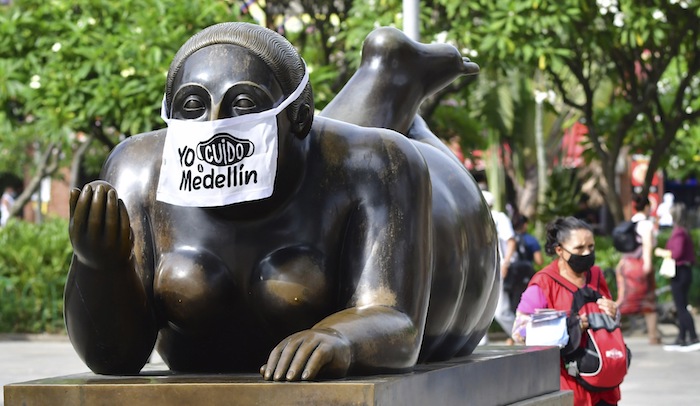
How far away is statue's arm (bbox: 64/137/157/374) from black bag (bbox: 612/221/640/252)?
11515 millimetres

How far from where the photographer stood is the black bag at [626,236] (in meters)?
Result: 14.9

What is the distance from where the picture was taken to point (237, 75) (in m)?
3.73

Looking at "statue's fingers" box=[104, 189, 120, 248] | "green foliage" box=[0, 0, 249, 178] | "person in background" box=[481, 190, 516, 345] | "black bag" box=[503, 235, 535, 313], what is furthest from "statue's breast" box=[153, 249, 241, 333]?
"green foliage" box=[0, 0, 249, 178]

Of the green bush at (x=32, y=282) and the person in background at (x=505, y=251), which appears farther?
the green bush at (x=32, y=282)

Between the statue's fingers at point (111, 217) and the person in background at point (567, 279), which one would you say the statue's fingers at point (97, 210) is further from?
the person in background at point (567, 279)

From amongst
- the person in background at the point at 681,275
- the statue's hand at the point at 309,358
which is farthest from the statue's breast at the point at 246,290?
the person in background at the point at 681,275

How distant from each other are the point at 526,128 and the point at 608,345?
2255 centimetres

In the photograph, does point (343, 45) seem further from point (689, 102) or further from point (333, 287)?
point (333, 287)

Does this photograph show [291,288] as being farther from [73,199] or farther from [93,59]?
[93,59]

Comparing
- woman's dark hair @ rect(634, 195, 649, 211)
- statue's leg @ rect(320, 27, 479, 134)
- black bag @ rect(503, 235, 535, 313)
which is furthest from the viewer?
woman's dark hair @ rect(634, 195, 649, 211)

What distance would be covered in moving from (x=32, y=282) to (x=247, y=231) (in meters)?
13.4

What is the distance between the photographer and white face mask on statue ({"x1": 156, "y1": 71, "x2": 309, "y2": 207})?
3.70 m

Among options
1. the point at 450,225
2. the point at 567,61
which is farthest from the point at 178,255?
the point at 567,61

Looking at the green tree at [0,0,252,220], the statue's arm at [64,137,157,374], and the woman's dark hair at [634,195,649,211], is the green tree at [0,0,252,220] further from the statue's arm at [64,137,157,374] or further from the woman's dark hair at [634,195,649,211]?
the statue's arm at [64,137,157,374]
